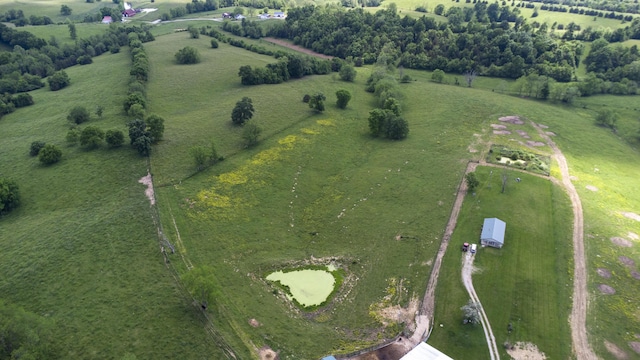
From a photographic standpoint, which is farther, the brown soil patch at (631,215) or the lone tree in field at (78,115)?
the lone tree in field at (78,115)

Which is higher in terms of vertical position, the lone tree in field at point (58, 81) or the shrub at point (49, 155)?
the lone tree in field at point (58, 81)

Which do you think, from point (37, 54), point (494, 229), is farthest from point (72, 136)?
point (37, 54)

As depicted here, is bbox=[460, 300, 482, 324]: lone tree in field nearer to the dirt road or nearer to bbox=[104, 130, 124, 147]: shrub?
the dirt road

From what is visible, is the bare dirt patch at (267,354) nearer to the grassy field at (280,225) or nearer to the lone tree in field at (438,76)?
the grassy field at (280,225)

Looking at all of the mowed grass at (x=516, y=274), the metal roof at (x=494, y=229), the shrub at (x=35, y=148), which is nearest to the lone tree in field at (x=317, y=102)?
the mowed grass at (x=516, y=274)

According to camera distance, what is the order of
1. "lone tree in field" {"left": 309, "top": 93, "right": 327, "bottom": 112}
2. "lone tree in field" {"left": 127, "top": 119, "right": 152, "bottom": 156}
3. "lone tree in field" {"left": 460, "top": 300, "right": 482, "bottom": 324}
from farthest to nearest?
"lone tree in field" {"left": 309, "top": 93, "right": 327, "bottom": 112}
"lone tree in field" {"left": 127, "top": 119, "right": 152, "bottom": 156}
"lone tree in field" {"left": 460, "top": 300, "right": 482, "bottom": 324}

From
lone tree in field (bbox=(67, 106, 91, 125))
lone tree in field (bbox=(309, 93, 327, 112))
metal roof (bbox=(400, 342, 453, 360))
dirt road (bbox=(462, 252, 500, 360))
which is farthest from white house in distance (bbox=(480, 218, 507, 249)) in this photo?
lone tree in field (bbox=(67, 106, 91, 125))
